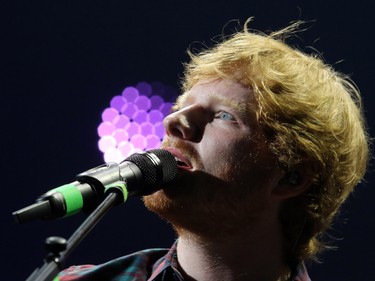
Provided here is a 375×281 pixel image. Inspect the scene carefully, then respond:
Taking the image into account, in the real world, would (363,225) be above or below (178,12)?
below

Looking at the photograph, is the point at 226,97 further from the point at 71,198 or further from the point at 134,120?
the point at 134,120

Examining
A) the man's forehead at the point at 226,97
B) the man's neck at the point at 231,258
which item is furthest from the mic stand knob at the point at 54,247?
the man's forehead at the point at 226,97

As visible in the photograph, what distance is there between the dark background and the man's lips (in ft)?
3.68

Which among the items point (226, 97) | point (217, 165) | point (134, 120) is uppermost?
point (226, 97)

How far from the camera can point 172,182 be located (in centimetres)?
149

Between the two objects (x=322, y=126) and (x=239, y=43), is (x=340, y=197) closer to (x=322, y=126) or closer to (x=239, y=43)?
(x=322, y=126)

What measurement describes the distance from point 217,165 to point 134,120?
1.15m

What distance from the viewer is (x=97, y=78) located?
8.66 feet

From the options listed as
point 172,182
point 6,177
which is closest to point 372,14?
point 172,182

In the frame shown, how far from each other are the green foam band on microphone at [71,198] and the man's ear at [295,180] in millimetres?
704

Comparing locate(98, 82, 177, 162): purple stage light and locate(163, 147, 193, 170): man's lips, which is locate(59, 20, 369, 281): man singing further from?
locate(98, 82, 177, 162): purple stage light

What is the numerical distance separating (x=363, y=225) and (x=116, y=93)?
1193 mm

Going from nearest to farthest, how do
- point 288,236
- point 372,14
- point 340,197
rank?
1. point 288,236
2. point 340,197
3. point 372,14

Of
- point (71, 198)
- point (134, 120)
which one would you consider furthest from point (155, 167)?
point (134, 120)
